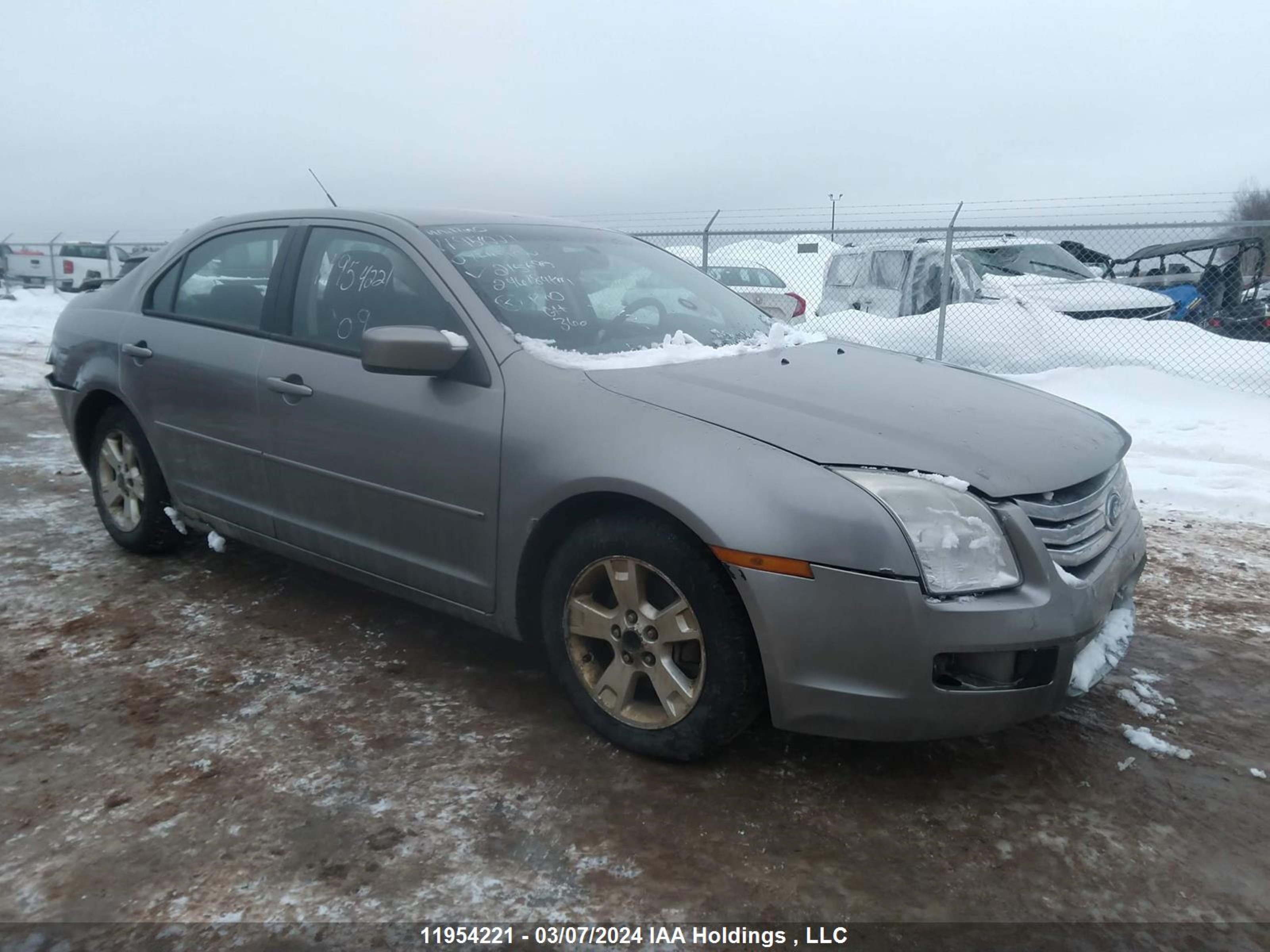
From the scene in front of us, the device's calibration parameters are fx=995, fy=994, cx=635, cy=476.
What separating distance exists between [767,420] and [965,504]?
56 cm

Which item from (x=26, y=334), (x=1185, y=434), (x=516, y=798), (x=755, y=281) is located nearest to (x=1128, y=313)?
(x=1185, y=434)

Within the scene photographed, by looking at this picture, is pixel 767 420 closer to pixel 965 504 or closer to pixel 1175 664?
pixel 965 504

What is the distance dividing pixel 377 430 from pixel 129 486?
195cm

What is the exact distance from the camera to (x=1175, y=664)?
3.57 metres


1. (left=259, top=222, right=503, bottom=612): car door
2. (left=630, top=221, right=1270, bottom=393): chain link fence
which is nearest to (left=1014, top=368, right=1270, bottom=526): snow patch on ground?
(left=630, top=221, right=1270, bottom=393): chain link fence

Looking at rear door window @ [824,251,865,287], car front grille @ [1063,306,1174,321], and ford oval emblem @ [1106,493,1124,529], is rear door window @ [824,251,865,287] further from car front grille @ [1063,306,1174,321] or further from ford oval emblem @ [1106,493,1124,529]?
ford oval emblem @ [1106,493,1124,529]

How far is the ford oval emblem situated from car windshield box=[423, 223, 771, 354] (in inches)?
53.7

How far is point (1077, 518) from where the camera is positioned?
2711 millimetres

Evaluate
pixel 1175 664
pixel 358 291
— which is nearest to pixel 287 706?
pixel 358 291

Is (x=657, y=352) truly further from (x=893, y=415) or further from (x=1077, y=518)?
(x=1077, y=518)

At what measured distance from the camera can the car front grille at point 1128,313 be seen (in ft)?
33.2

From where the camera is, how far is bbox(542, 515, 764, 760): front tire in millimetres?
2627

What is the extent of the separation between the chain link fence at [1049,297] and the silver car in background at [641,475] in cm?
541

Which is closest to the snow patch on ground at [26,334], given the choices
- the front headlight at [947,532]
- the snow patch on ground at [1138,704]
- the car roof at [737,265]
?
the front headlight at [947,532]
